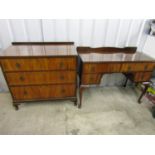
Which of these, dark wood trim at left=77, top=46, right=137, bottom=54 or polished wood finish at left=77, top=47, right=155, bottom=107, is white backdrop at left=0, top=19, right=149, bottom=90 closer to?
dark wood trim at left=77, top=46, right=137, bottom=54

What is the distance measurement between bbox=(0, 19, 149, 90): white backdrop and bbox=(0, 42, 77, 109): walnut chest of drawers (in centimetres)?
16

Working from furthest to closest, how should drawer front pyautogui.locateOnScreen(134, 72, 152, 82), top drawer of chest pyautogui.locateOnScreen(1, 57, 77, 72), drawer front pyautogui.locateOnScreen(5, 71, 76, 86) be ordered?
drawer front pyautogui.locateOnScreen(134, 72, 152, 82), drawer front pyautogui.locateOnScreen(5, 71, 76, 86), top drawer of chest pyautogui.locateOnScreen(1, 57, 77, 72)

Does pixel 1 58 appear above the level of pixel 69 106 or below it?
above

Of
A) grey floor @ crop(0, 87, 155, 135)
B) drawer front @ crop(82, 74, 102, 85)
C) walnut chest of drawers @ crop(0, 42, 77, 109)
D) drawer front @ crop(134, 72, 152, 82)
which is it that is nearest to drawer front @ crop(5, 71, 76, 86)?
walnut chest of drawers @ crop(0, 42, 77, 109)

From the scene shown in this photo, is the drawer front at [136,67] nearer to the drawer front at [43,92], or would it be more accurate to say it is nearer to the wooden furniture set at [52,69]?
the wooden furniture set at [52,69]

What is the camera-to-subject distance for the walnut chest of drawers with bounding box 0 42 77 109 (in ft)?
4.74

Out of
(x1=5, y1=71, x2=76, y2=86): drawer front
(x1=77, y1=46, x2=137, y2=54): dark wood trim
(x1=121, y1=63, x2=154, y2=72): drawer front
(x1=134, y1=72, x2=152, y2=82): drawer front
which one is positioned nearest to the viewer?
(x1=5, y1=71, x2=76, y2=86): drawer front

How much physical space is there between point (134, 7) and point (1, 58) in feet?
6.28

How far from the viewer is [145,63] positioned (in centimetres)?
167

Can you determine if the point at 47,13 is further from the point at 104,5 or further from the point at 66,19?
the point at 104,5

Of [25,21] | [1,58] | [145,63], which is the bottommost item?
[145,63]

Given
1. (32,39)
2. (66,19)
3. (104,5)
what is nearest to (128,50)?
(104,5)

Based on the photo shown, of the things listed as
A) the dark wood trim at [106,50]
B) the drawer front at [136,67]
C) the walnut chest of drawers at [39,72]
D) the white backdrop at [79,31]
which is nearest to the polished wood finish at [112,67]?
the drawer front at [136,67]

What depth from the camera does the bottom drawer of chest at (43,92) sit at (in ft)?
5.55
